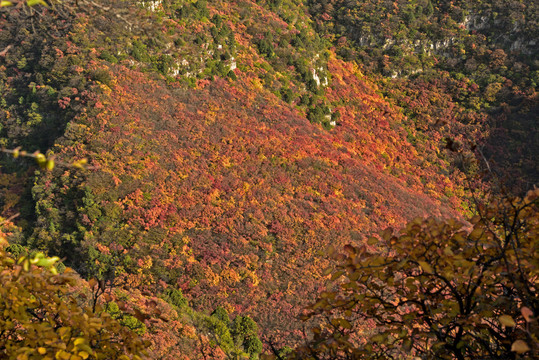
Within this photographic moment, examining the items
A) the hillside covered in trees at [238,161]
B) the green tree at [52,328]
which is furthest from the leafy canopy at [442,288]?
the green tree at [52,328]

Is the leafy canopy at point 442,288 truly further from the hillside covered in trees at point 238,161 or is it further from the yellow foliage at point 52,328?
the yellow foliage at point 52,328

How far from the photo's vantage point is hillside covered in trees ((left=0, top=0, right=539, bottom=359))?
25.4 feet

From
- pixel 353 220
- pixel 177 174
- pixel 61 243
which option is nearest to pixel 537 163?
pixel 353 220

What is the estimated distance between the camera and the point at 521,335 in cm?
290

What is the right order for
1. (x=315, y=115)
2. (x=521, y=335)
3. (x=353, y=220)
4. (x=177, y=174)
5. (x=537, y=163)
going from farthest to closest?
(x=537, y=163) → (x=315, y=115) → (x=353, y=220) → (x=177, y=174) → (x=521, y=335)

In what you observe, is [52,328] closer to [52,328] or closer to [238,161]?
[52,328]

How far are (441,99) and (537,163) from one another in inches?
338

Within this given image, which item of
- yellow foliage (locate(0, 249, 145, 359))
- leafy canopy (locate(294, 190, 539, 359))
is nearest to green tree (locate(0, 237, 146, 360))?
yellow foliage (locate(0, 249, 145, 359))

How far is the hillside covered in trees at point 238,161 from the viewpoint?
7750mm

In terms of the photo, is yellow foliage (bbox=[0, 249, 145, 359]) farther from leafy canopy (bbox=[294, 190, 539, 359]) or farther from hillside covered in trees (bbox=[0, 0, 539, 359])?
leafy canopy (bbox=[294, 190, 539, 359])

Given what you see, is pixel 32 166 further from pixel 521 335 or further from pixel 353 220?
pixel 521 335

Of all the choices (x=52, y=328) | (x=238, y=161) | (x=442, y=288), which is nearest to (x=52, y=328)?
(x=52, y=328)

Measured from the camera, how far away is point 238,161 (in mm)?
21828

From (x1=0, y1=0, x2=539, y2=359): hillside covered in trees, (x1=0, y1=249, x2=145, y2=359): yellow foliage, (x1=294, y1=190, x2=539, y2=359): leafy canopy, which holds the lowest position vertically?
(x1=0, y1=0, x2=539, y2=359): hillside covered in trees
